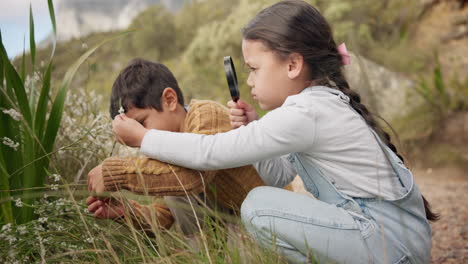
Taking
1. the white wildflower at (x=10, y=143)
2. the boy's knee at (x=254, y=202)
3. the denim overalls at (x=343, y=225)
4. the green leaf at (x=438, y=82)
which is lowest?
the green leaf at (x=438, y=82)

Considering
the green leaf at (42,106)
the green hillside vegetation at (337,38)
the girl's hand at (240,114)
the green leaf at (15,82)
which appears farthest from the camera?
the green hillside vegetation at (337,38)

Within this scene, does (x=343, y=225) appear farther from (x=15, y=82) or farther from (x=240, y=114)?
(x=15, y=82)

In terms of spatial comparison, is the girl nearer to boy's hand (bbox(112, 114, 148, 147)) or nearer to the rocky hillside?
boy's hand (bbox(112, 114, 148, 147))

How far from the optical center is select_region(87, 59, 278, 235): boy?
1892 mm

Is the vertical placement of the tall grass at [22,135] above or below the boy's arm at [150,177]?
above

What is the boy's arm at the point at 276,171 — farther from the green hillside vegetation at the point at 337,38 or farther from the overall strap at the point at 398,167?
the green hillside vegetation at the point at 337,38

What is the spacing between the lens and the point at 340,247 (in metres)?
1.71

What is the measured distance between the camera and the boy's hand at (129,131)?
192 centimetres

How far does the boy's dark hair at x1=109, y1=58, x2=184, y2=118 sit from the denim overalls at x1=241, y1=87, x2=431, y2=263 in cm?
77

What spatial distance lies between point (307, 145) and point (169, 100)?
834 millimetres

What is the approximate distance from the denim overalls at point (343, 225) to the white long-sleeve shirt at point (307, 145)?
0.05m

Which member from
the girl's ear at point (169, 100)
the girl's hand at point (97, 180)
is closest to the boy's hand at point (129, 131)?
the girl's hand at point (97, 180)

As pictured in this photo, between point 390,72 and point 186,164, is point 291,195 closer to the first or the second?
point 186,164

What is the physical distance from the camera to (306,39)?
196cm
